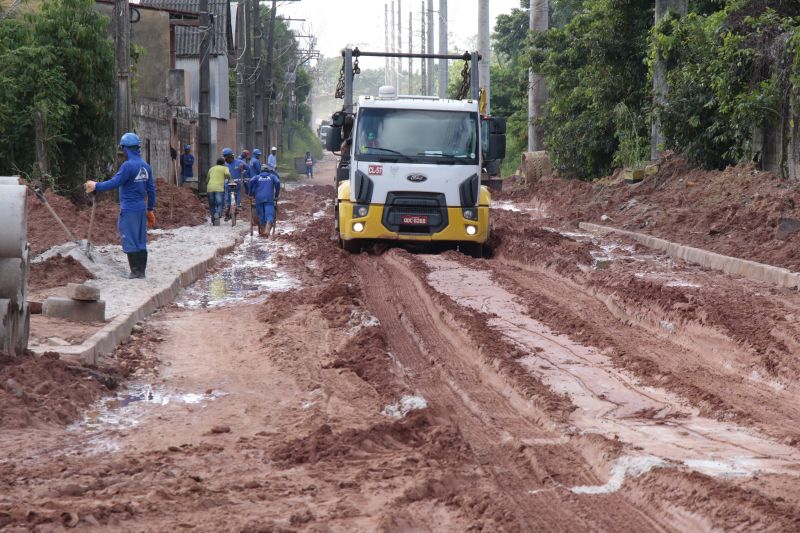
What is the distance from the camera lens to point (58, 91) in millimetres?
23734

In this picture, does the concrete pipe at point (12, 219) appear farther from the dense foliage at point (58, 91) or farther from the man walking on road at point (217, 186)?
the man walking on road at point (217, 186)

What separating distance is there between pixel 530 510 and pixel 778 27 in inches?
725

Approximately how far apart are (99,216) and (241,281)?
21.9 feet

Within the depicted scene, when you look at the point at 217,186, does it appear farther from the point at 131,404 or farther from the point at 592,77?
the point at 131,404

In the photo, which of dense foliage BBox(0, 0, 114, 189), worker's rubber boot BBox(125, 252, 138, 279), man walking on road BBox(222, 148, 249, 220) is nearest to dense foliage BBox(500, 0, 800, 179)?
man walking on road BBox(222, 148, 249, 220)

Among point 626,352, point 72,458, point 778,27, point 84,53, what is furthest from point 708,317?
point 84,53

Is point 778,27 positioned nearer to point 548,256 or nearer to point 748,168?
point 748,168

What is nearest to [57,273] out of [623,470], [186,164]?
[623,470]

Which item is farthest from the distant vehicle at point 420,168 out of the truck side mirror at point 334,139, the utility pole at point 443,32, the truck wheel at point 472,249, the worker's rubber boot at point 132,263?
the utility pole at point 443,32

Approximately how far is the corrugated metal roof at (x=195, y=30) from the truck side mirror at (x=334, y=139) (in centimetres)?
3239

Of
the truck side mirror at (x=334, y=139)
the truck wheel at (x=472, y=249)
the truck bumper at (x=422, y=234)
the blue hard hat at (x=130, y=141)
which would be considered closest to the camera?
the blue hard hat at (x=130, y=141)

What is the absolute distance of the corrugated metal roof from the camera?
51625mm

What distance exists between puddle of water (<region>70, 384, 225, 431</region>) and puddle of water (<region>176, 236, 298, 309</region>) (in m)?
4.98

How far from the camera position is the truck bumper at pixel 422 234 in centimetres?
1809
